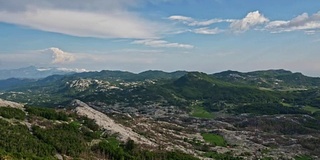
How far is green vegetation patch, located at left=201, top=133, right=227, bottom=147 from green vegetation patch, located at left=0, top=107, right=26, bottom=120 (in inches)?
3421

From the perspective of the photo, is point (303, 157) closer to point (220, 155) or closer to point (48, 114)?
point (220, 155)

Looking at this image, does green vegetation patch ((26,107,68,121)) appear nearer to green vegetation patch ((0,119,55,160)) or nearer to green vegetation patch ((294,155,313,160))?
green vegetation patch ((0,119,55,160))

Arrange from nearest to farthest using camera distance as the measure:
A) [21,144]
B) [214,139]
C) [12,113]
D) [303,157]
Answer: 1. [21,144]
2. [12,113]
3. [303,157]
4. [214,139]

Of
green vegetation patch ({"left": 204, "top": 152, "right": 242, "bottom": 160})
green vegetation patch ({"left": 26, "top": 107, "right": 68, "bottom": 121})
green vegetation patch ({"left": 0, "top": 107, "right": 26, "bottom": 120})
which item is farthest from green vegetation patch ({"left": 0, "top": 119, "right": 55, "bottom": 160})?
green vegetation patch ({"left": 204, "top": 152, "right": 242, "bottom": 160})

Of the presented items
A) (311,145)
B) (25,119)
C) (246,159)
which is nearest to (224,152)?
(246,159)

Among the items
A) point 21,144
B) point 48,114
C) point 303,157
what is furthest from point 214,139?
point 21,144

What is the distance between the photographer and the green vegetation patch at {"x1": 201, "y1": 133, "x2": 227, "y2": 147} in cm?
15915

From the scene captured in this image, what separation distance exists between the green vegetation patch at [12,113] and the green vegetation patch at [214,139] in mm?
86895

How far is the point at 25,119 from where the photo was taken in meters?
108

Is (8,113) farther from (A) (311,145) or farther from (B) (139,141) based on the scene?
(A) (311,145)

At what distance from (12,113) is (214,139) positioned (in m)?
99.7

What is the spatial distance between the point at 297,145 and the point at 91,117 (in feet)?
323

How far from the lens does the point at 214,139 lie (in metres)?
170

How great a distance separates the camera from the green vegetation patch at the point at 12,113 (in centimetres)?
10328
